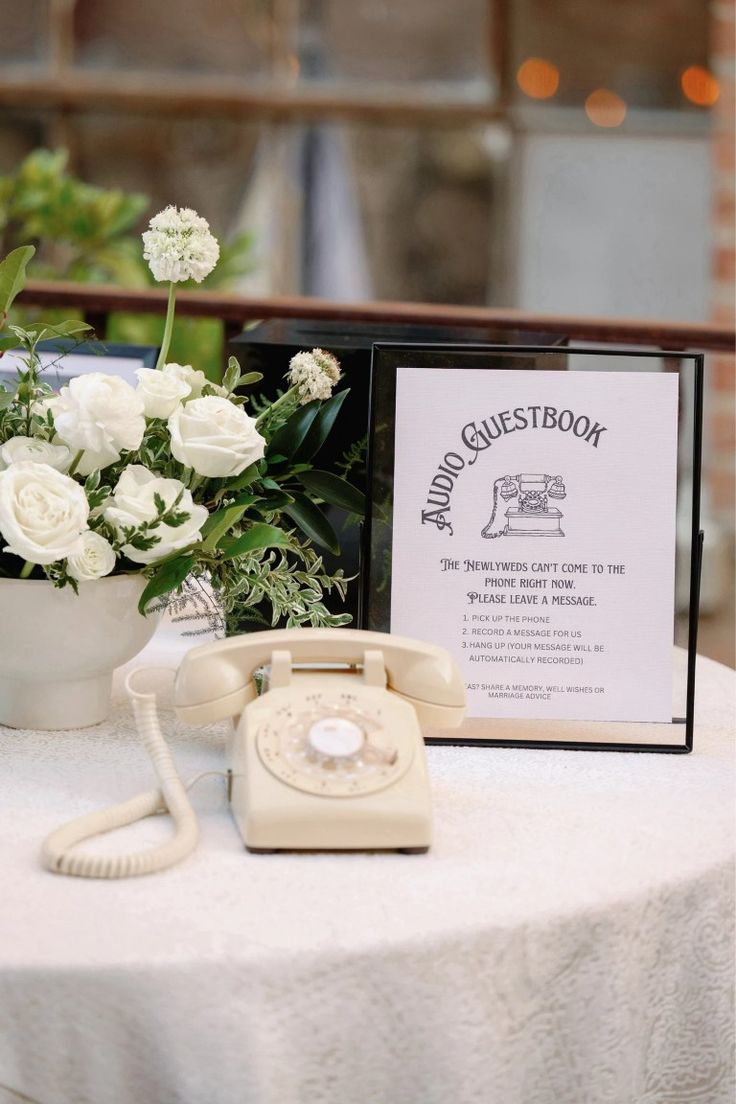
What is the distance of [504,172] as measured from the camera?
13.4 ft

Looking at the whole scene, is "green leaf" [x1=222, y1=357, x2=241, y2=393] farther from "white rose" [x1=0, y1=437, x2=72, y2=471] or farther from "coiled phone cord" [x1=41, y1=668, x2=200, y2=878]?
"coiled phone cord" [x1=41, y1=668, x2=200, y2=878]

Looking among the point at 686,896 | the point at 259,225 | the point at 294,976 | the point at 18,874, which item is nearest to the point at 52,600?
the point at 18,874

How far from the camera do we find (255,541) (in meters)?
0.88

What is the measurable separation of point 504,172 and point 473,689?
3.42 metres

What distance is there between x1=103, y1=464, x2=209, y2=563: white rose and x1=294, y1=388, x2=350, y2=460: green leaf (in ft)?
0.47

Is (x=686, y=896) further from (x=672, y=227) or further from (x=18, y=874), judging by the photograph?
(x=672, y=227)

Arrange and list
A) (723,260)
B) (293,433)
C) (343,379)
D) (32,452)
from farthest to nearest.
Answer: (723,260) < (343,379) < (293,433) < (32,452)

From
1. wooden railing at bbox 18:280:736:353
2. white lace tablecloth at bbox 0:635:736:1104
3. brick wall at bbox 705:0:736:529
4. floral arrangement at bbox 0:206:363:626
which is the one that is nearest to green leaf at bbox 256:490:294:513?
floral arrangement at bbox 0:206:363:626

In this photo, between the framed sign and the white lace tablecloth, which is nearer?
the white lace tablecloth

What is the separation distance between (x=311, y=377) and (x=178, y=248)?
0.44ft

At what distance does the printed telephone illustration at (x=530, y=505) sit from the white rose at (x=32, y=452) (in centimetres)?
32

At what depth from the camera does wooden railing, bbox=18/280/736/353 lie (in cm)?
195

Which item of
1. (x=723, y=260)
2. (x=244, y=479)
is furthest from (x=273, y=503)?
(x=723, y=260)

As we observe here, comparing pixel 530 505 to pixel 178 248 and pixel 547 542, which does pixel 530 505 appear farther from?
pixel 178 248
